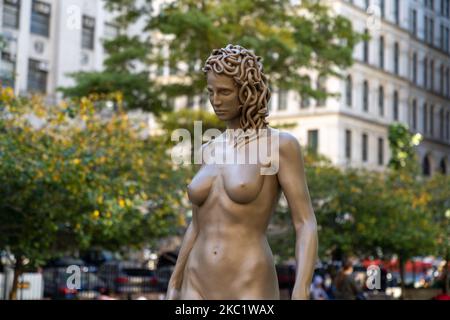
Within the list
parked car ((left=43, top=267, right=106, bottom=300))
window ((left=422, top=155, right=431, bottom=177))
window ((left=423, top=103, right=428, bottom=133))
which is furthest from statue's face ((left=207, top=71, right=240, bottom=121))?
window ((left=423, top=103, right=428, bottom=133))

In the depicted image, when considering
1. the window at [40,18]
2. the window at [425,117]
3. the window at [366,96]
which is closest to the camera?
the window at [40,18]

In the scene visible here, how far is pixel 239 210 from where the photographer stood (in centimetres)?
546

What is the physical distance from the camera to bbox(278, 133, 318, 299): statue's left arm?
17.6 ft

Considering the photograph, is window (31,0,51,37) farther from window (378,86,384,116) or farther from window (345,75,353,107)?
window (378,86,384,116)

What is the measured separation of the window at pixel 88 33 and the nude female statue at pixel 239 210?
38082mm

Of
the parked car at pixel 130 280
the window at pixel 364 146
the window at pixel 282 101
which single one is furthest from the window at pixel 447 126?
the parked car at pixel 130 280

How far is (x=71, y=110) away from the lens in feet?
63.2

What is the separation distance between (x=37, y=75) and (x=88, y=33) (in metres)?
3.69

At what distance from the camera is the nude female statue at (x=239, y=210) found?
5363mm

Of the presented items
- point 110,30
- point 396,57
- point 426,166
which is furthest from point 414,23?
point 110,30

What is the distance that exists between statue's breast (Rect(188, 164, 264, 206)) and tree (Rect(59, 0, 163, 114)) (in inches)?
1002

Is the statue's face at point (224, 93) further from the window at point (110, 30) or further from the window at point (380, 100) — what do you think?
the window at point (380, 100)
